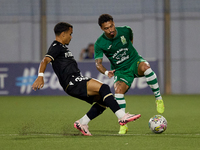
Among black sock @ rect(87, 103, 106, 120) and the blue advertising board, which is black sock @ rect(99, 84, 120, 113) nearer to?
black sock @ rect(87, 103, 106, 120)

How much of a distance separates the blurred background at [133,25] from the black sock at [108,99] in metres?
11.5

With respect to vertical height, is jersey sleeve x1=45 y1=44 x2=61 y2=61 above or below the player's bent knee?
above

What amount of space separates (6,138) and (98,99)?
4.34ft

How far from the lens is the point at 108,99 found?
18.5 feet

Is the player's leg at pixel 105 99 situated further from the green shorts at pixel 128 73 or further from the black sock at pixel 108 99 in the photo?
the green shorts at pixel 128 73

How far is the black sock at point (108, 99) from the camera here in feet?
18.3

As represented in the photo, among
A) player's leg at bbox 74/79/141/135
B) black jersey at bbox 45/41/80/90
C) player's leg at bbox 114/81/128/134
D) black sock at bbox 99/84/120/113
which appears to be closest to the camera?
player's leg at bbox 74/79/141/135

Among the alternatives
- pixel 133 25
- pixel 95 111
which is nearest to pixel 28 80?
pixel 133 25

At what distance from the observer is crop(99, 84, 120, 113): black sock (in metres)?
5.59

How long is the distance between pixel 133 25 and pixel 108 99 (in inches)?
501

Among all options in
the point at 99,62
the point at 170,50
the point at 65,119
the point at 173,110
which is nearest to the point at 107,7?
the point at 170,50

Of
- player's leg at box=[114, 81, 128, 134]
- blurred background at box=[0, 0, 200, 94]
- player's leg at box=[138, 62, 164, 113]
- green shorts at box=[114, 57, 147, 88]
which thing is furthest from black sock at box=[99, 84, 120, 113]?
blurred background at box=[0, 0, 200, 94]

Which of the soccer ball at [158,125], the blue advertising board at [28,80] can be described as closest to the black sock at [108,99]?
the soccer ball at [158,125]

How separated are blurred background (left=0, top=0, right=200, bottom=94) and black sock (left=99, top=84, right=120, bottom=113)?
1149cm
